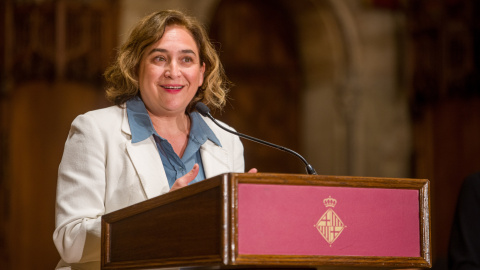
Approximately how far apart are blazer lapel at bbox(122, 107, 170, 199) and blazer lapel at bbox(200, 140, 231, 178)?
0.76 feet

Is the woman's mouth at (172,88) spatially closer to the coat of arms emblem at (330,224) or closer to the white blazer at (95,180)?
the white blazer at (95,180)

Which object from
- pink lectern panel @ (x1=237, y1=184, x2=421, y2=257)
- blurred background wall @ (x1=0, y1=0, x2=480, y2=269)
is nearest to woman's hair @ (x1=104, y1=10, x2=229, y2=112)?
pink lectern panel @ (x1=237, y1=184, x2=421, y2=257)

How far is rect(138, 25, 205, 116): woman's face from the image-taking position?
9.81 ft

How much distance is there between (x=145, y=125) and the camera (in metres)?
2.98

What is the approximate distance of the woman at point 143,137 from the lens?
276cm

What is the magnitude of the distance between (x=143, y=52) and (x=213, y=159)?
1.68 feet

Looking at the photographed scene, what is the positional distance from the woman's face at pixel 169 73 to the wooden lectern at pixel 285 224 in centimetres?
69

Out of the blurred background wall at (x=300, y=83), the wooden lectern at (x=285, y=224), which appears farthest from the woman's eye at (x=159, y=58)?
the blurred background wall at (x=300, y=83)

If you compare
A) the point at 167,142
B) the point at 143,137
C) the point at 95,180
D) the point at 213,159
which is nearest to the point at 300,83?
the point at 213,159

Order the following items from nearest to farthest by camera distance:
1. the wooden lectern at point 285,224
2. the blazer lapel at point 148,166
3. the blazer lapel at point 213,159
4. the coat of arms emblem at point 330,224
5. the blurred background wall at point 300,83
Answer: the wooden lectern at point 285,224, the coat of arms emblem at point 330,224, the blazer lapel at point 148,166, the blazer lapel at point 213,159, the blurred background wall at point 300,83

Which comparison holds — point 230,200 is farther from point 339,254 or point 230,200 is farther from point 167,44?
point 167,44

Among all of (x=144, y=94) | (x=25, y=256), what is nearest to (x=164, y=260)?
(x=144, y=94)

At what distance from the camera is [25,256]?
6.42 metres

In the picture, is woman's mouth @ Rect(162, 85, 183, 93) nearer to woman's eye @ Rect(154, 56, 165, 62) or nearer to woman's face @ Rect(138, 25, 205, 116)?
woman's face @ Rect(138, 25, 205, 116)
